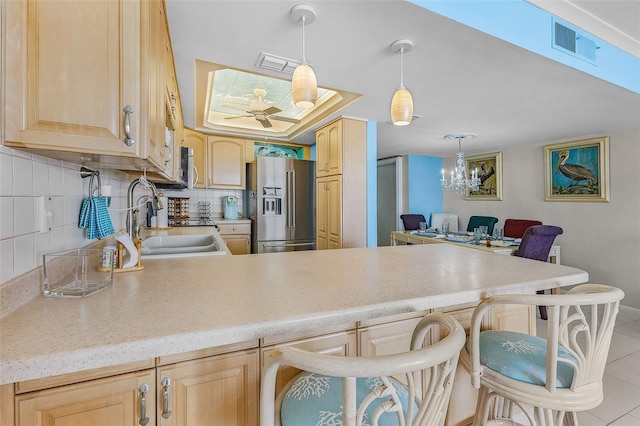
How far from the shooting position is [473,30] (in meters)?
1.47

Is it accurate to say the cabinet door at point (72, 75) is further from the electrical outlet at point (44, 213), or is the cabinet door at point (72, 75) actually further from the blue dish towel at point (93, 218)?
the blue dish towel at point (93, 218)

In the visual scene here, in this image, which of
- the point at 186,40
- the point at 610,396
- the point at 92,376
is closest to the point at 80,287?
the point at 92,376

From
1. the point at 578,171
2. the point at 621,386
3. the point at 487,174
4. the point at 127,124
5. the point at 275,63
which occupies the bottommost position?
the point at 621,386

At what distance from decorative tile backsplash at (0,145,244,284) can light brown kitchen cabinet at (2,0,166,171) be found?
0.21 feet

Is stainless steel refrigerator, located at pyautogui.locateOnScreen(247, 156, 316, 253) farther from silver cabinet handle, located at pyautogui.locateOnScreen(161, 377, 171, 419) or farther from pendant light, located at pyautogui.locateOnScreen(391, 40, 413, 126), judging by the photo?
silver cabinet handle, located at pyautogui.locateOnScreen(161, 377, 171, 419)

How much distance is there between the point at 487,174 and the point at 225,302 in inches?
216

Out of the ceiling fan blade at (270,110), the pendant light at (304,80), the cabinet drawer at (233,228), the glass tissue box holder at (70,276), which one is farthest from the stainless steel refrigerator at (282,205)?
the glass tissue box holder at (70,276)

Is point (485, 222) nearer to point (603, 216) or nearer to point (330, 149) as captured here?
point (603, 216)

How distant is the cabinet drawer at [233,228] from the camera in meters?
3.74

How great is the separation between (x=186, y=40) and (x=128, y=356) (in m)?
1.71

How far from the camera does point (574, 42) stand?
1.84 meters

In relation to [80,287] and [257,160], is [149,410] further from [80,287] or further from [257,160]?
[257,160]

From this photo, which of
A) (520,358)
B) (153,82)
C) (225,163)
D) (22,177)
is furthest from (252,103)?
(520,358)

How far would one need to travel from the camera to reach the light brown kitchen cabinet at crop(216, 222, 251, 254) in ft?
12.3
